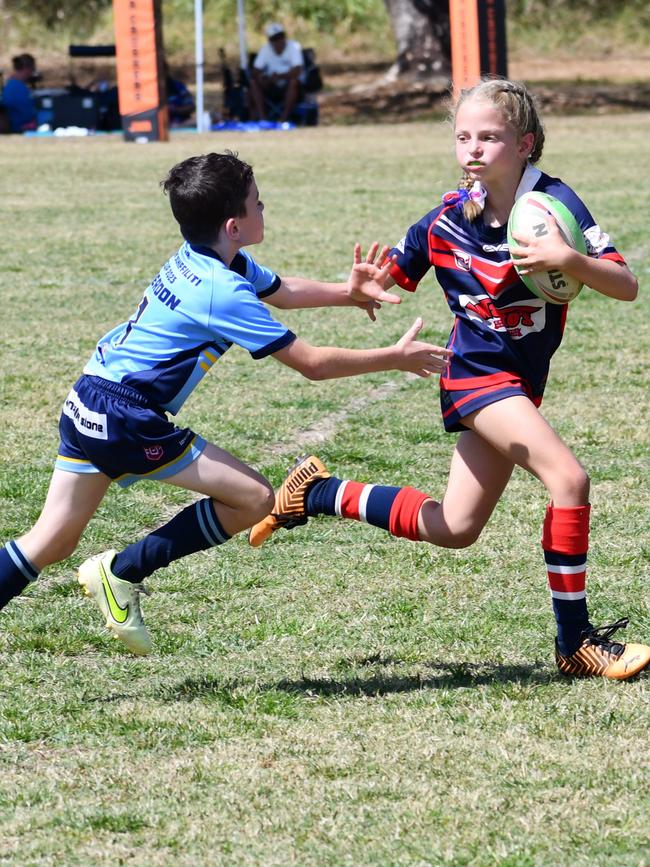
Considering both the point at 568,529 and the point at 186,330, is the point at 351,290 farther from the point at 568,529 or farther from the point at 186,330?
the point at 568,529

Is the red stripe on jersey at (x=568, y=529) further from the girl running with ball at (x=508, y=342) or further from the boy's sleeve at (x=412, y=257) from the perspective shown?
the boy's sleeve at (x=412, y=257)

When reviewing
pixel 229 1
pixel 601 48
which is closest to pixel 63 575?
pixel 229 1

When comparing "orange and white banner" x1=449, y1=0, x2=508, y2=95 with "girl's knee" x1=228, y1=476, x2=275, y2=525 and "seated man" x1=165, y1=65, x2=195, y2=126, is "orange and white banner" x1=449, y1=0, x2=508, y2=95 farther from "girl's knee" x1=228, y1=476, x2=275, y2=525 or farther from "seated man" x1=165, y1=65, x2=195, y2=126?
"girl's knee" x1=228, y1=476, x2=275, y2=525

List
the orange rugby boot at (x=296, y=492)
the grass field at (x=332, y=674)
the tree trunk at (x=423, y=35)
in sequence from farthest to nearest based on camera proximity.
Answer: the tree trunk at (x=423, y=35), the orange rugby boot at (x=296, y=492), the grass field at (x=332, y=674)

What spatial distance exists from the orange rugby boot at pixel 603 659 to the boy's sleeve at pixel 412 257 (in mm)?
1272

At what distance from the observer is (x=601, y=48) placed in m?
43.0

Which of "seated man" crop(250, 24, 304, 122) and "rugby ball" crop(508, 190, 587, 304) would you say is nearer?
"rugby ball" crop(508, 190, 587, 304)

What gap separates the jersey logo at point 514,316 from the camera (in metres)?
4.01

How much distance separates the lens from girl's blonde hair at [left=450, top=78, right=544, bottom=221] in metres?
3.94

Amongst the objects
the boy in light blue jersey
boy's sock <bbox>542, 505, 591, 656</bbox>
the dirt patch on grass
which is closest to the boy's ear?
the boy in light blue jersey

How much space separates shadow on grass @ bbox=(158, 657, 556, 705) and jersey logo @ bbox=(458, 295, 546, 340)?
1023mm

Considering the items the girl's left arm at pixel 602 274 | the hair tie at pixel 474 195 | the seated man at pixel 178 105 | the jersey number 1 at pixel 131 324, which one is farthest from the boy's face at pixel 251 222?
the seated man at pixel 178 105

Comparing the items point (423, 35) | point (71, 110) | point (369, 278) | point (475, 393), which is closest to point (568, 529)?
point (475, 393)

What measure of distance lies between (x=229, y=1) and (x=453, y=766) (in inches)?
1393
